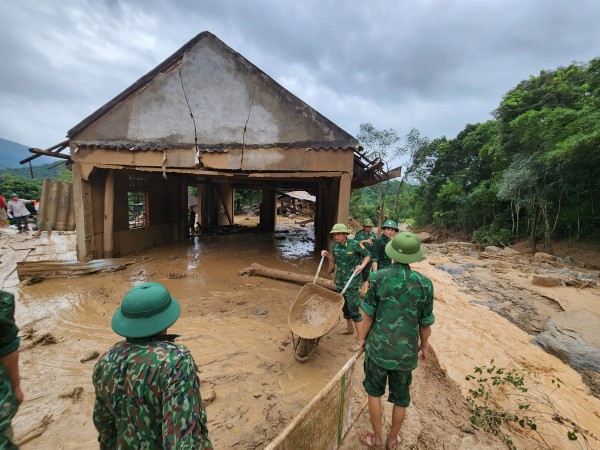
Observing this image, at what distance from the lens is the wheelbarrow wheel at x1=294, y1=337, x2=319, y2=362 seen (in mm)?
3409

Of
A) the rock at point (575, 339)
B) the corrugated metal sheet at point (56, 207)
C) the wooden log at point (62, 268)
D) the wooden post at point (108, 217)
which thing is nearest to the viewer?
the rock at point (575, 339)

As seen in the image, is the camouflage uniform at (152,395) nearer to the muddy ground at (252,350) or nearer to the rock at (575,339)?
the muddy ground at (252,350)

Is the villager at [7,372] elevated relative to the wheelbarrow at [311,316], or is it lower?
elevated

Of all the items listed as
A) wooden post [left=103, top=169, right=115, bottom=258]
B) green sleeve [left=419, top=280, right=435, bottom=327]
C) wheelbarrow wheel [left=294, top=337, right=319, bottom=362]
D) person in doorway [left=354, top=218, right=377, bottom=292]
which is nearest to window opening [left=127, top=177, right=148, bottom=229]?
wooden post [left=103, top=169, right=115, bottom=258]

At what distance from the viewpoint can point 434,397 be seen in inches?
123

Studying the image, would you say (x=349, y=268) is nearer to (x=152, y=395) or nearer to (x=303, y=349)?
(x=303, y=349)

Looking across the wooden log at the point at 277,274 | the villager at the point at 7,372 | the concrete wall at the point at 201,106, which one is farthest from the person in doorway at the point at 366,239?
the villager at the point at 7,372

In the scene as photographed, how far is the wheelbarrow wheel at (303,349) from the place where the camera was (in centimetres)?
341

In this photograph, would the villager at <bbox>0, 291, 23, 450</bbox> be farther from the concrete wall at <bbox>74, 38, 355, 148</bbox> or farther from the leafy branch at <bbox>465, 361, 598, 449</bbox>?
the concrete wall at <bbox>74, 38, 355, 148</bbox>

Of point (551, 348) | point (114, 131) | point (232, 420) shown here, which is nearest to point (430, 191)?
point (551, 348)

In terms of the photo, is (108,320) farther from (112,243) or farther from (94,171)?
(94,171)

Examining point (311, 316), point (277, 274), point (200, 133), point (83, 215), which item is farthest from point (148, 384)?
point (83, 215)

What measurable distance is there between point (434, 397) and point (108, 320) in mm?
4995

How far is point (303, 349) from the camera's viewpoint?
343cm
